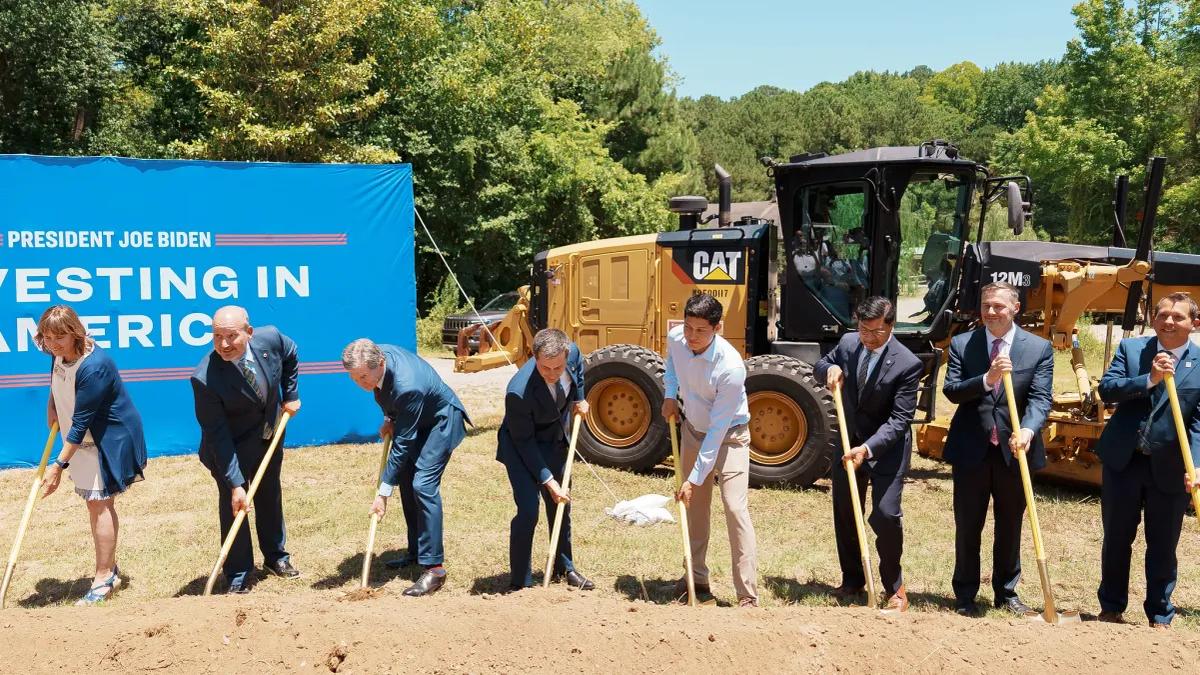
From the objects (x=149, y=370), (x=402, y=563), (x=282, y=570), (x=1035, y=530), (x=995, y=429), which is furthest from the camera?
(x=149, y=370)

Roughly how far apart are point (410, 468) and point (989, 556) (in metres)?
3.70

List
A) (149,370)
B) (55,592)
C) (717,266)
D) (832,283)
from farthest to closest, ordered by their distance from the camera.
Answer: (149,370), (717,266), (832,283), (55,592)

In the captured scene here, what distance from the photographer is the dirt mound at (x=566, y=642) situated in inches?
153

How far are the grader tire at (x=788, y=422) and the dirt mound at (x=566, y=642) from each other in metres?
3.22

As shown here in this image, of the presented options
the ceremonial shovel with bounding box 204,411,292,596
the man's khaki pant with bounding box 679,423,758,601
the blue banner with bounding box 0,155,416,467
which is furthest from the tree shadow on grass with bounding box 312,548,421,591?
the blue banner with bounding box 0,155,416,467

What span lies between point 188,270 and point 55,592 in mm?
4116

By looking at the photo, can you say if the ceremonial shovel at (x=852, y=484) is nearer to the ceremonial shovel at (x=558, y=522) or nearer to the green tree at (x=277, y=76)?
the ceremonial shovel at (x=558, y=522)

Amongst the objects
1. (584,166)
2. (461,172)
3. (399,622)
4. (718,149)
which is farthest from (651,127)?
(399,622)

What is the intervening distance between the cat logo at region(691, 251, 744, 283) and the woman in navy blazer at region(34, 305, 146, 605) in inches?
190

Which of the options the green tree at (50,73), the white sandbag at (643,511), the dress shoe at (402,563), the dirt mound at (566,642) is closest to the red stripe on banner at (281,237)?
the white sandbag at (643,511)

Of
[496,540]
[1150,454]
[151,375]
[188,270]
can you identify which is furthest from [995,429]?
[151,375]

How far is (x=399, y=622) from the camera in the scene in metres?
4.21

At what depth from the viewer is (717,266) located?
27.5 feet

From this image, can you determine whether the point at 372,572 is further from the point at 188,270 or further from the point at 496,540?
the point at 188,270
